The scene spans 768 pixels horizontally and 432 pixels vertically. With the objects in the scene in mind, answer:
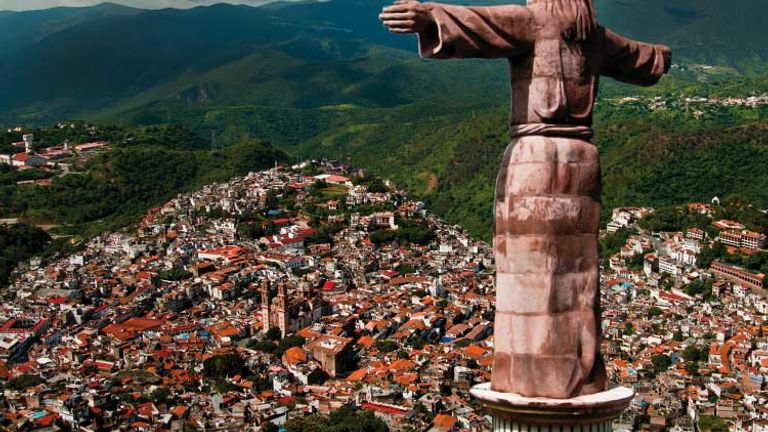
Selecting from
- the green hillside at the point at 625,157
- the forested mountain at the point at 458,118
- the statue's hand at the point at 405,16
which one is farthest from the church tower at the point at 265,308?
the statue's hand at the point at 405,16

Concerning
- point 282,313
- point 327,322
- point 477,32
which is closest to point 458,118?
point 327,322

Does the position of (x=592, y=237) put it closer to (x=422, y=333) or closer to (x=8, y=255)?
(x=422, y=333)

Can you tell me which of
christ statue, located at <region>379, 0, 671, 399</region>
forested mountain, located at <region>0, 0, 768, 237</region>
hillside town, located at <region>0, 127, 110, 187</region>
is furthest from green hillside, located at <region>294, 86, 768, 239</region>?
christ statue, located at <region>379, 0, 671, 399</region>

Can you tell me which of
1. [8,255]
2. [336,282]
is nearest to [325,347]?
[336,282]

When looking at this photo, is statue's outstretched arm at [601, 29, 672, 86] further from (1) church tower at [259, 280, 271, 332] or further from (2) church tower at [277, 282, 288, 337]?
(1) church tower at [259, 280, 271, 332]

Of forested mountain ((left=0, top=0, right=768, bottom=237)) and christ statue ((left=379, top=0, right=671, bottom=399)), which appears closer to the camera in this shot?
christ statue ((left=379, top=0, right=671, bottom=399))
